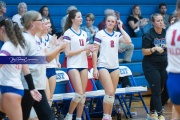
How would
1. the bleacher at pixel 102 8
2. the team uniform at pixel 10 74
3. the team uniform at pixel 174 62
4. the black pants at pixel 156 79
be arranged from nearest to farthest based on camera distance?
the team uniform at pixel 174 62 < the team uniform at pixel 10 74 < the black pants at pixel 156 79 < the bleacher at pixel 102 8

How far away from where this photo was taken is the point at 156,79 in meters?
9.46

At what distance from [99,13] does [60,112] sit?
5.84 m

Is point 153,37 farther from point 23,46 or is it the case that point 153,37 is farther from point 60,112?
point 23,46

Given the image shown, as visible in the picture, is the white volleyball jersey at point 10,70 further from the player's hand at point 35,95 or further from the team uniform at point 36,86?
the team uniform at point 36,86

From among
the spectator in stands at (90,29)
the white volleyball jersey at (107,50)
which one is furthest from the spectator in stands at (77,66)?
the spectator in stands at (90,29)

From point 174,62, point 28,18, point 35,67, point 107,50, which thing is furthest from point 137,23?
point 174,62

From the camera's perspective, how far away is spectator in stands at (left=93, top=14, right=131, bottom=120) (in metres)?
9.59

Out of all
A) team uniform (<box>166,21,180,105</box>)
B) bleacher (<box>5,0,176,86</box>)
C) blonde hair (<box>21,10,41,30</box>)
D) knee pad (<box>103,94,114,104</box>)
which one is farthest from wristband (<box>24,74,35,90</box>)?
bleacher (<box>5,0,176,86</box>)

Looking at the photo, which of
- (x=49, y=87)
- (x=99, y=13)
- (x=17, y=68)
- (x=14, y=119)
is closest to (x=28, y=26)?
(x=17, y=68)

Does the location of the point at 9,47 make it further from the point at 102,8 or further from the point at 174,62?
the point at 102,8

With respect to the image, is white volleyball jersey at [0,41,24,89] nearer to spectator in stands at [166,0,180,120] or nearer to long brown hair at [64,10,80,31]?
spectator in stands at [166,0,180,120]

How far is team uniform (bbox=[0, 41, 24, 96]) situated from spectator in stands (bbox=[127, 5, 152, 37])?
345 inches

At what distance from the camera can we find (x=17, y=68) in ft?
20.3

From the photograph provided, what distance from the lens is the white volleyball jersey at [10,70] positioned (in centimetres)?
611
